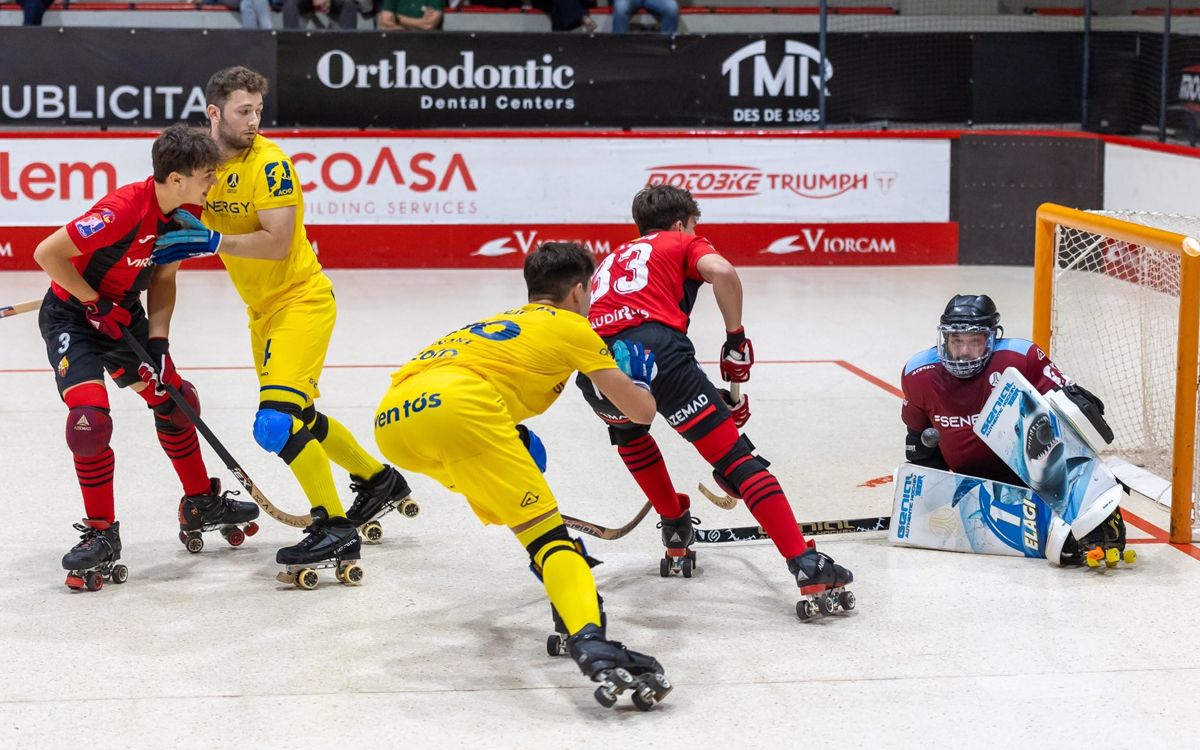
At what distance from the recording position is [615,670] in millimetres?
4133

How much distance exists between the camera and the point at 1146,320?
23.1 feet

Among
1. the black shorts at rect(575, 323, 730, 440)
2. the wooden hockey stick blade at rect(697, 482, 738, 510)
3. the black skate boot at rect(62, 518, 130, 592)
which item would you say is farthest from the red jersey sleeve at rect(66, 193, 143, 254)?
the wooden hockey stick blade at rect(697, 482, 738, 510)

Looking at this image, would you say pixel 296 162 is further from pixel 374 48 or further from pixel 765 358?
pixel 765 358

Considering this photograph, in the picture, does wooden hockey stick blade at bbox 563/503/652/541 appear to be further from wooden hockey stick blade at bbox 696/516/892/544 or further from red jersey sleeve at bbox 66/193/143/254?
red jersey sleeve at bbox 66/193/143/254

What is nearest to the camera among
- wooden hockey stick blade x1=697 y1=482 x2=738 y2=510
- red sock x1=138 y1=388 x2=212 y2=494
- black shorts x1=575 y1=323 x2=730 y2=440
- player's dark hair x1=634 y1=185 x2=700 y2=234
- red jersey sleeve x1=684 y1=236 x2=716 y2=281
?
black shorts x1=575 y1=323 x2=730 y2=440

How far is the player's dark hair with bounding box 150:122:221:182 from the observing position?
5.25 meters

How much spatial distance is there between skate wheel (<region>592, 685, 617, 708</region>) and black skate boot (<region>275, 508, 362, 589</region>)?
5.25ft

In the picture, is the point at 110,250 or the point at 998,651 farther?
the point at 110,250

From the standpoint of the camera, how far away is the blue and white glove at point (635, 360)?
206 inches

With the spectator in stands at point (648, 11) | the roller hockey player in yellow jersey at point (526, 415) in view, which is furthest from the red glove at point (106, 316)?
the spectator in stands at point (648, 11)

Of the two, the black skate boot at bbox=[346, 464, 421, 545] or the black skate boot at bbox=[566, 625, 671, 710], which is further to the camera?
the black skate boot at bbox=[346, 464, 421, 545]

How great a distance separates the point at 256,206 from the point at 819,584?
2.42 metres

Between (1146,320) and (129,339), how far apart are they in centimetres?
448

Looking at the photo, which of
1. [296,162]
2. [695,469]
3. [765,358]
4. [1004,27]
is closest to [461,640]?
[695,469]
